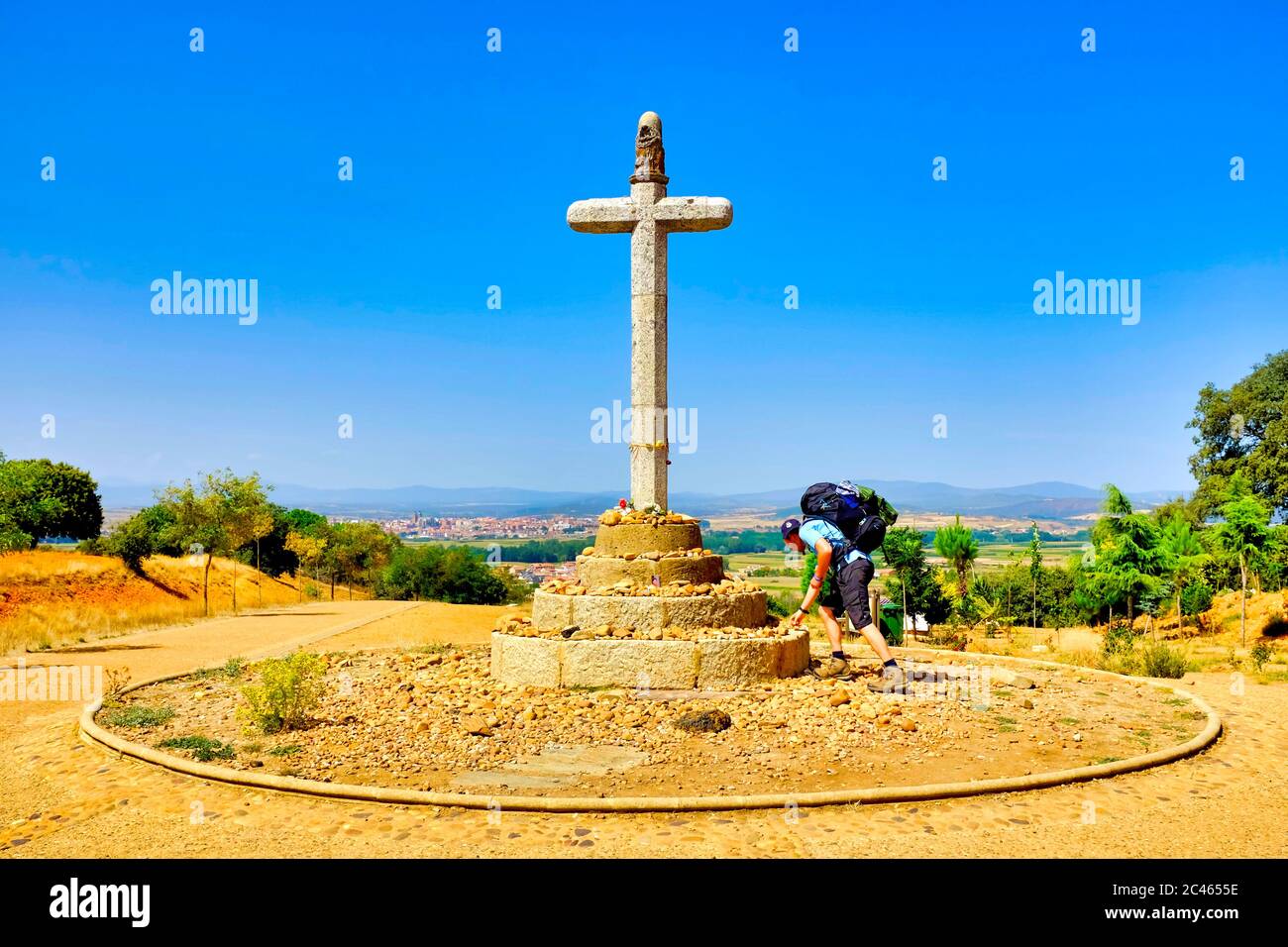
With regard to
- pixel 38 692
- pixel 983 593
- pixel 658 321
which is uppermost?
pixel 658 321

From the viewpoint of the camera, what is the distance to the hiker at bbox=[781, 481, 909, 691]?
9211 millimetres

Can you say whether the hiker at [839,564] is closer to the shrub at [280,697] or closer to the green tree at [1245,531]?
the shrub at [280,697]

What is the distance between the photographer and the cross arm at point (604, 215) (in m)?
11.0

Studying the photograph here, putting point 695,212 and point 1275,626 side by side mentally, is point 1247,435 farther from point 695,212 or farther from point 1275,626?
point 695,212

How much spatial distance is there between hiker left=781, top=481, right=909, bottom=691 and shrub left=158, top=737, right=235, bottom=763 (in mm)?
5548

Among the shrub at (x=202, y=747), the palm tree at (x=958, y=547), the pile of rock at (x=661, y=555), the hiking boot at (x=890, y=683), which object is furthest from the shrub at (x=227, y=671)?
the palm tree at (x=958, y=547)

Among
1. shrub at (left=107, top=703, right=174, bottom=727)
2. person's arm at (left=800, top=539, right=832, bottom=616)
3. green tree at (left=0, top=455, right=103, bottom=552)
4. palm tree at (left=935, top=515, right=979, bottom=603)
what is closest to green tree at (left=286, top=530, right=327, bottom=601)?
green tree at (left=0, top=455, right=103, bottom=552)

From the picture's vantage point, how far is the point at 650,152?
11070 mm

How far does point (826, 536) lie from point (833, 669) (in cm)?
144

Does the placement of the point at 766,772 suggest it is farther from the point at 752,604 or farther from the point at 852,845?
the point at 752,604

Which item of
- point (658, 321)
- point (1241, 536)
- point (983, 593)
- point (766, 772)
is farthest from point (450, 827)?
point (983, 593)

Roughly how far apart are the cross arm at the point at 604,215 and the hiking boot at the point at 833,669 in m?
5.78

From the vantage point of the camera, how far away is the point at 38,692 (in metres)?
10.1
